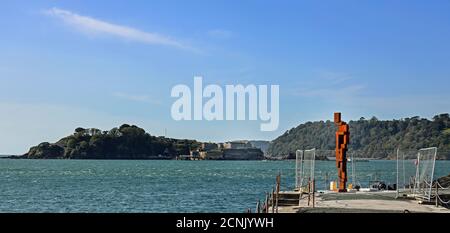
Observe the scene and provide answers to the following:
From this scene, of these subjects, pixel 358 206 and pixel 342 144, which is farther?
pixel 342 144

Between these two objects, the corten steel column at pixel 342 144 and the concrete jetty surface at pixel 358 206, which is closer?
the concrete jetty surface at pixel 358 206

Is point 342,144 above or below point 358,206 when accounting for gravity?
above

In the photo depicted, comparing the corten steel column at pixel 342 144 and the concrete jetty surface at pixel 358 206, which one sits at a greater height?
the corten steel column at pixel 342 144

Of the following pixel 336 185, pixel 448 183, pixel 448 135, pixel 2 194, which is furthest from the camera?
pixel 2 194

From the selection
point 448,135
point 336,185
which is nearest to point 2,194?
point 336,185

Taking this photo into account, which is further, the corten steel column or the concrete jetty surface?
the corten steel column

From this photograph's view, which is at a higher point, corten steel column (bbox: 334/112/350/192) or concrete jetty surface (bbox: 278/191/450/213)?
corten steel column (bbox: 334/112/350/192)

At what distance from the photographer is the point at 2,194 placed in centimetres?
4941
